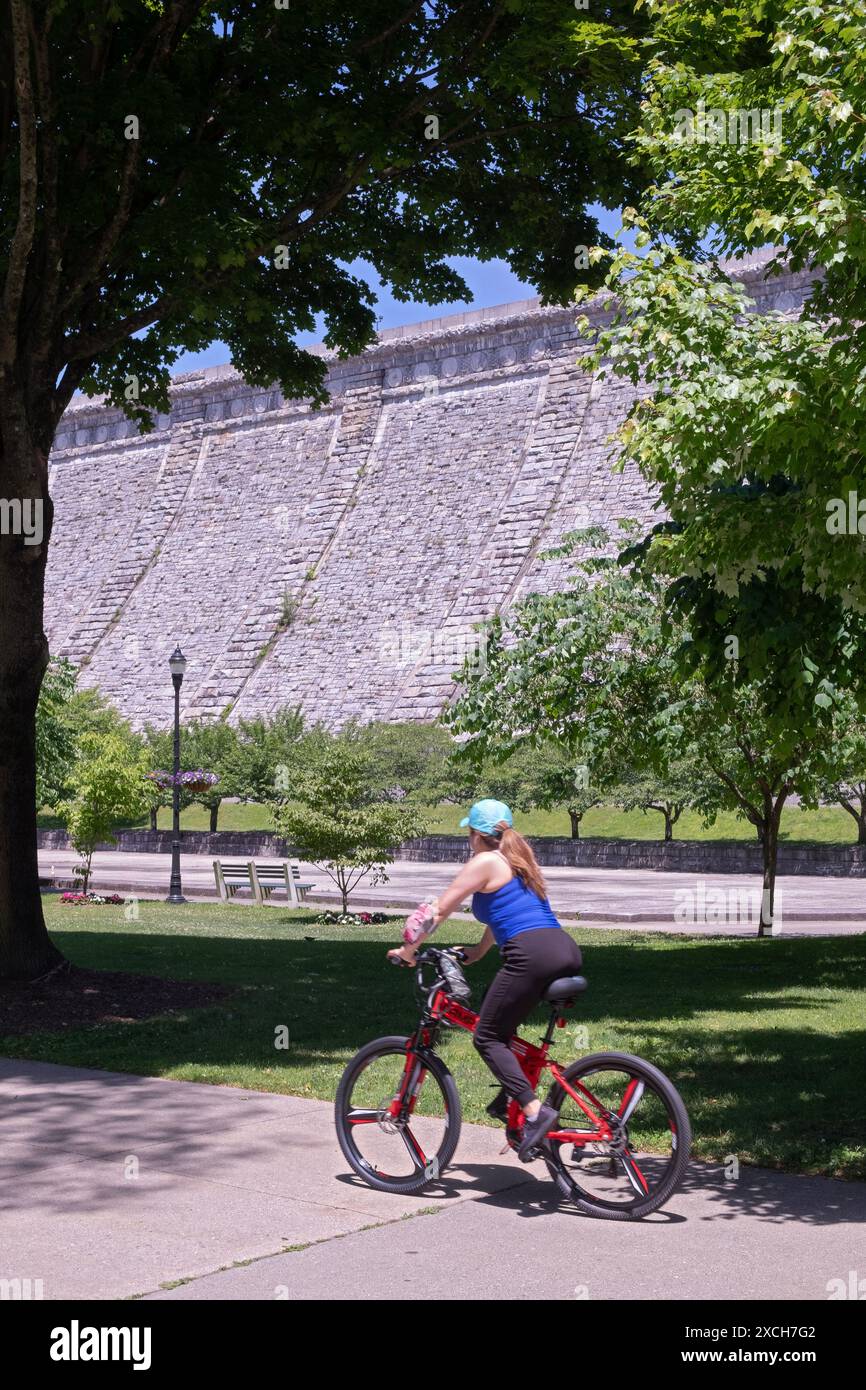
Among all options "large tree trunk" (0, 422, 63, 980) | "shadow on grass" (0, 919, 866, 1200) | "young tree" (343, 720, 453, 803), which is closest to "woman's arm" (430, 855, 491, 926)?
"shadow on grass" (0, 919, 866, 1200)

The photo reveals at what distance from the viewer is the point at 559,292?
1659cm

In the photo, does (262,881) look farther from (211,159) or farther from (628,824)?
(628,824)

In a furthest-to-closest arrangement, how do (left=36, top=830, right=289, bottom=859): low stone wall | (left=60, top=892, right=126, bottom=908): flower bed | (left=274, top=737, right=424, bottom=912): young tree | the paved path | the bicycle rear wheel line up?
1. (left=36, top=830, right=289, bottom=859): low stone wall
2. (left=60, top=892, right=126, bottom=908): flower bed
3. the paved path
4. (left=274, top=737, right=424, bottom=912): young tree
5. the bicycle rear wheel

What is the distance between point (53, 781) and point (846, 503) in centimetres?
3014

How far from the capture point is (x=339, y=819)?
2412 centimetres

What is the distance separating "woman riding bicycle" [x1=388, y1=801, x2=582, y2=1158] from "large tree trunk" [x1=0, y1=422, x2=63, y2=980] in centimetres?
720

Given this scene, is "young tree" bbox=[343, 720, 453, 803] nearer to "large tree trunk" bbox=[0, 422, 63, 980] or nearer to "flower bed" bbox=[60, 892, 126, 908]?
"flower bed" bbox=[60, 892, 126, 908]

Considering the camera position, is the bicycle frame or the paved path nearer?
the bicycle frame

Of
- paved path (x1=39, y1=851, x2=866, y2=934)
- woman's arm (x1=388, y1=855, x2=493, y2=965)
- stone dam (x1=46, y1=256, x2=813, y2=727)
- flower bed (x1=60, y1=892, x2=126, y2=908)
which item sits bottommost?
paved path (x1=39, y1=851, x2=866, y2=934)

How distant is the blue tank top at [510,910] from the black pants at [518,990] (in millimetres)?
36

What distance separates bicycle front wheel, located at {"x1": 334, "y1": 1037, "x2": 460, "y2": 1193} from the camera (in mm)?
6605

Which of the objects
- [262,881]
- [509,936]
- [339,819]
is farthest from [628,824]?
[509,936]

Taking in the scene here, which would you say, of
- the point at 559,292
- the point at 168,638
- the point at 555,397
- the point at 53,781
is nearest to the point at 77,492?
the point at 168,638

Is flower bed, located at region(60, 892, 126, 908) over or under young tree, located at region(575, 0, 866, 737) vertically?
under
